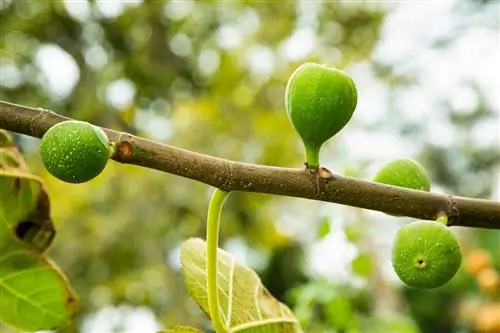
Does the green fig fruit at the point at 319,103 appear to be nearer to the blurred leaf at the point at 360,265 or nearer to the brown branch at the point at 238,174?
the brown branch at the point at 238,174

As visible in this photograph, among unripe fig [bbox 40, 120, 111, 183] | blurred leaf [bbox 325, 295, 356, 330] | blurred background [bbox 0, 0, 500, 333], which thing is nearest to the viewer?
unripe fig [bbox 40, 120, 111, 183]

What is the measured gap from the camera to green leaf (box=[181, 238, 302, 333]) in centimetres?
59

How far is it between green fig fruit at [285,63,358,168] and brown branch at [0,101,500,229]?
2 centimetres

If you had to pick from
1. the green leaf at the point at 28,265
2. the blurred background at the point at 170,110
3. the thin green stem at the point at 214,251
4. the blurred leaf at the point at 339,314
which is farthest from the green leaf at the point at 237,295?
the blurred background at the point at 170,110

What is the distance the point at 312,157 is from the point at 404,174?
108 millimetres

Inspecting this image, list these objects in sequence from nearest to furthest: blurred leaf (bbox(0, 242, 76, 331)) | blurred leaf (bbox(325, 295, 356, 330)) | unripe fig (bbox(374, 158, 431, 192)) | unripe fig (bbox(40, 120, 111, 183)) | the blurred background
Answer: unripe fig (bbox(40, 120, 111, 183))
unripe fig (bbox(374, 158, 431, 192))
blurred leaf (bbox(0, 242, 76, 331))
blurred leaf (bbox(325, 295, 356, 330))
the blurred background

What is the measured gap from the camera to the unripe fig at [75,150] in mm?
408

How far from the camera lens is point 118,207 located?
304 centimetres

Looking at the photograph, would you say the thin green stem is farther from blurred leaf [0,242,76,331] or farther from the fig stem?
blurred leaf [0,242,76,331]

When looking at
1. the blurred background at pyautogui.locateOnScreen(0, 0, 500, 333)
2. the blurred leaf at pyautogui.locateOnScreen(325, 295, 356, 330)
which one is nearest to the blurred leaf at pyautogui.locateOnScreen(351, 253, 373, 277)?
the blurred leaf at pyautogui.locateOnScreen(325, 295, 356, 330)

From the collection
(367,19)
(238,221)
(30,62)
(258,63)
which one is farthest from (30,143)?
(367,19)

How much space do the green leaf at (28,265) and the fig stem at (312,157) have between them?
26 cm

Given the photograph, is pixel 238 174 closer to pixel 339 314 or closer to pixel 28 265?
pixel 28 265

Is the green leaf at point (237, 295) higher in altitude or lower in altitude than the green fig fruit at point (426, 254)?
lower
